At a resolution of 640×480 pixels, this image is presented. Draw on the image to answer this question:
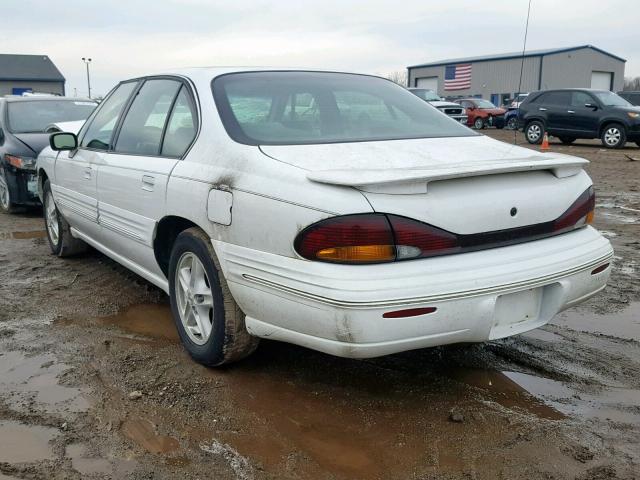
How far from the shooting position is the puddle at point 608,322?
3949 millimetres

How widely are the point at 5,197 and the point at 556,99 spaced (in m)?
14.9

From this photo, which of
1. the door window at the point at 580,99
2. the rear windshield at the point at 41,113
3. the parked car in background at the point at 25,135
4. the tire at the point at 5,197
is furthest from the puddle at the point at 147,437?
the door window at the point at 580,99

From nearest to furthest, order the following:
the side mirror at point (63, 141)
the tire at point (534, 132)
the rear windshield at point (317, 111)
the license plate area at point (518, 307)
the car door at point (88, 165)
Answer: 1. the license plate area at point (518, 307)
2. the rear windshield at point (317, 111)
3. the car door at point (88, 165)
4. the side mirror at point (63, 141)
5. the tire at point (534, 132)

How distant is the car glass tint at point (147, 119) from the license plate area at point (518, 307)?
6.84 ft

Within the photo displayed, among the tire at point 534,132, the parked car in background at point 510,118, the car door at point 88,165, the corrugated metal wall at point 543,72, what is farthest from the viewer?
the corrugated metal wall at point 543,72

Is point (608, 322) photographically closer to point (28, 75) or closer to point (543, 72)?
point (543, 72)

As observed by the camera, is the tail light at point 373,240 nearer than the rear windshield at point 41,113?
Yes

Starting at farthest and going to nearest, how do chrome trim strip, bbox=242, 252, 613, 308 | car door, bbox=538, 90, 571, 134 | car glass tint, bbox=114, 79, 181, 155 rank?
car door, bbox=538, 90, 571, 134
car glass tint, bbox=114, 79, 181, 155
chrome trim strip, bbox=242, 252, 613, 308

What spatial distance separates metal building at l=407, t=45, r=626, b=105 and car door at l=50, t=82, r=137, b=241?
151 feet

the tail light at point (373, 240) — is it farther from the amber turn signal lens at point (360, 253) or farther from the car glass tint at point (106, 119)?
the car glass tint at point (106, 119)

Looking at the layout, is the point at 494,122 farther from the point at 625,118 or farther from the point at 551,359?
the point at 551,359

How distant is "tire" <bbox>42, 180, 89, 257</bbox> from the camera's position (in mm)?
5508

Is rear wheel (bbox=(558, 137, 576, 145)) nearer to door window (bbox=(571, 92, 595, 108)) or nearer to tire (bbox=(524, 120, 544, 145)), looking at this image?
tire (bbox=(524, 120, 544, 145))

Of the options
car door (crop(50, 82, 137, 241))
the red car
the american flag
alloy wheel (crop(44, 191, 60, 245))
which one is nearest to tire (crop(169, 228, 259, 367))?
car door (crop(50, 82, 137, 241))
